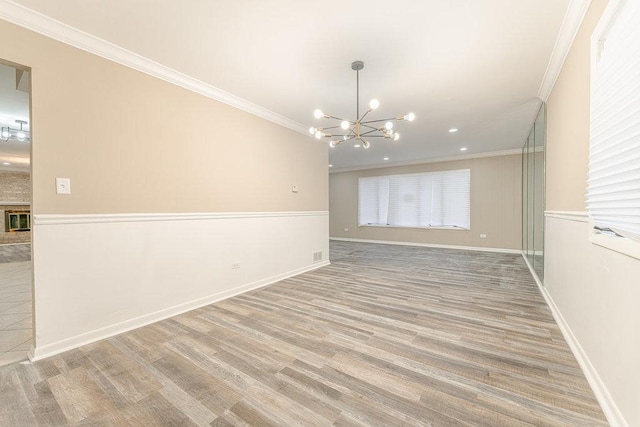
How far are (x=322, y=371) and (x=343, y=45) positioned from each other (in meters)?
2.80

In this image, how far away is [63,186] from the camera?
2.17 metres

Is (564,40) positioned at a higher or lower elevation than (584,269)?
higher

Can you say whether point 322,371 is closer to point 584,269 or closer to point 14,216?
point 584,269

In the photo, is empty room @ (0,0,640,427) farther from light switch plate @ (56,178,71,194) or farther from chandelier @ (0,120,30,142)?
chandelier @ (0,120,30,142)

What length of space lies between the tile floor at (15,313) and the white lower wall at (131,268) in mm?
374

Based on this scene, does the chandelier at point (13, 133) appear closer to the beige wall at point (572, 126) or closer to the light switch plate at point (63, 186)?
the light switch plate at point (63, 186)

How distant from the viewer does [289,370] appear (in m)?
1.85

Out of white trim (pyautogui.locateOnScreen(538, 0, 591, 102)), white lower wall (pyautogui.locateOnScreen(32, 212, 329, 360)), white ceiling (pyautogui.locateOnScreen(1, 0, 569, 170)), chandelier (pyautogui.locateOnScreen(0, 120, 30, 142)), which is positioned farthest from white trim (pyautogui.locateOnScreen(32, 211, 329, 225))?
chandelier (pyautogui.locateOnScreen(0, 120, 30, 142))

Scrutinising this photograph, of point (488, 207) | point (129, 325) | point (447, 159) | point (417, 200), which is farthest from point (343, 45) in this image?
point (488, 207)

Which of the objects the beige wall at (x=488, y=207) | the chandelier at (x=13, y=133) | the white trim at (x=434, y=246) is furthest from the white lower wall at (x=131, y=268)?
the beige wall at (x=488, y=207)

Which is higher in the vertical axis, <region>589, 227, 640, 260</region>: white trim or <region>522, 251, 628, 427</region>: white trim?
<region>589, 227, 640, 260</region>: white trim

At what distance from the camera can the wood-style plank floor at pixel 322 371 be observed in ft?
4.77

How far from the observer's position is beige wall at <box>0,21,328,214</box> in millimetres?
2072

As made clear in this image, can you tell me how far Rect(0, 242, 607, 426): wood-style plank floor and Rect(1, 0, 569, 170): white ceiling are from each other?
2.71 meters
